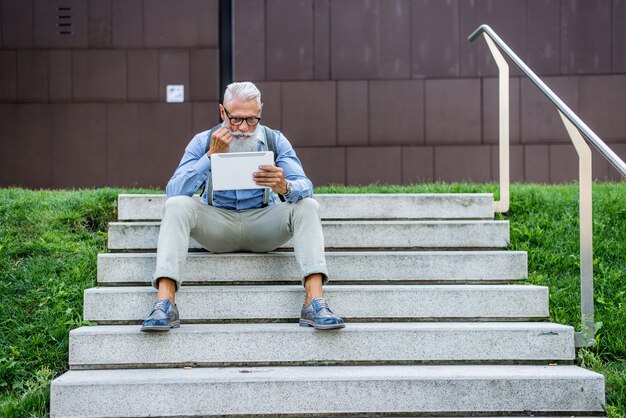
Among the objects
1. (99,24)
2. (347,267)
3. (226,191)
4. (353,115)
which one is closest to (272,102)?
(353,115)

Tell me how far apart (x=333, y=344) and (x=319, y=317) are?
143 millimetres

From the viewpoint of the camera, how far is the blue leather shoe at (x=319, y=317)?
3209 millimetres

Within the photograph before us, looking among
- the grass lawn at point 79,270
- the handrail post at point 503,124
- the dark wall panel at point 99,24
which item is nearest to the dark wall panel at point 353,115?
the dark wall panel at point 99,24

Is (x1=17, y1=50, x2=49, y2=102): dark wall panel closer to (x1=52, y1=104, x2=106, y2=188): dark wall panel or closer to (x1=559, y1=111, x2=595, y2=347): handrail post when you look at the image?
(x1=52, y1=104, x2=106, y2=188): dark wall panel

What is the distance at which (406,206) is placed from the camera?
15.2 ft

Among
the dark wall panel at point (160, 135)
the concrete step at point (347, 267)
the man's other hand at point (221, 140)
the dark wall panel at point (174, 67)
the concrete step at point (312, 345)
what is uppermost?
the dark wall panel at point (174, 67)

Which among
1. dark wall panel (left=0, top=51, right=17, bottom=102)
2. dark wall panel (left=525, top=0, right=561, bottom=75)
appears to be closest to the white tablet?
dark wall panel (left=525, top=0, right=561, bottom=75)

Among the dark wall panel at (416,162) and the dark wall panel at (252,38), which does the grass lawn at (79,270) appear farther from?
the dark wall panel at (252,38)

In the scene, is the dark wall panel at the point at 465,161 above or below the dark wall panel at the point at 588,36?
below

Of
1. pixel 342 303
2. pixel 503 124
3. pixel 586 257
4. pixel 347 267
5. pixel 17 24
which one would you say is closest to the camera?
pixel 586 257

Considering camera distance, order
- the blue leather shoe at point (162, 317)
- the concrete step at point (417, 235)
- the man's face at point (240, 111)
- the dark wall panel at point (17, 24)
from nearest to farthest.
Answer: the blue leather shoe at point (162, 317) < the man's face at point (240, 111) < the concrete step at point (417, 235) < the dark wall panel at point (17, 24)

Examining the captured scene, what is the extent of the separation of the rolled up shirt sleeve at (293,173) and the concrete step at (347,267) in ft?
1.28

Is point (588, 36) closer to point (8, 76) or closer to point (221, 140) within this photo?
point (221, 140)

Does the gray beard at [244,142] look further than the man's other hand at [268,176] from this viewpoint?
Yes
